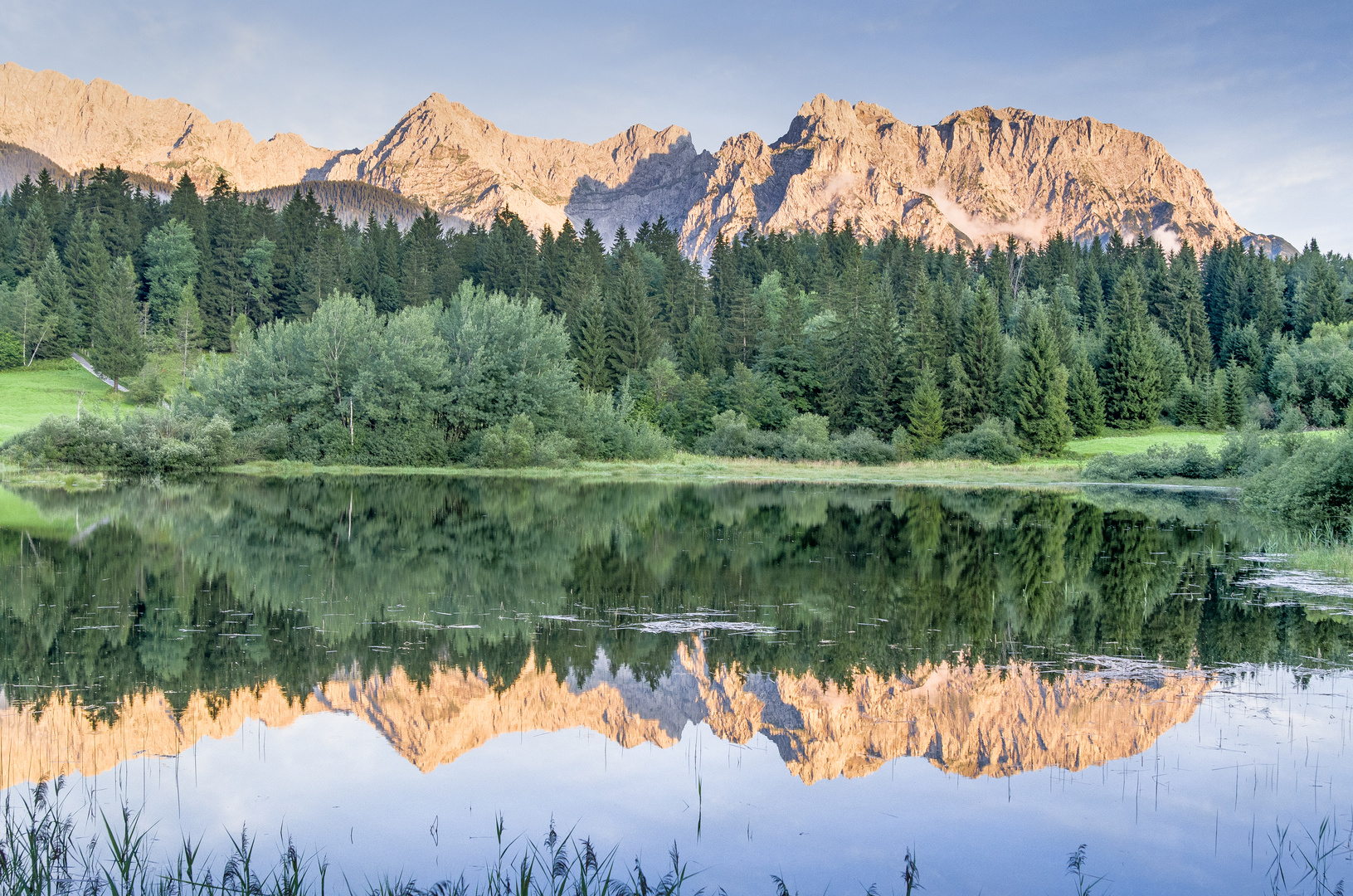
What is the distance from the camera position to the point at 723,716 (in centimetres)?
1012

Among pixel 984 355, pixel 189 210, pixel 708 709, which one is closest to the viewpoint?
pixel 708 709

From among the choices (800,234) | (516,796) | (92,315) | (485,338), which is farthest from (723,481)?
(800,234)

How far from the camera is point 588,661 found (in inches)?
476

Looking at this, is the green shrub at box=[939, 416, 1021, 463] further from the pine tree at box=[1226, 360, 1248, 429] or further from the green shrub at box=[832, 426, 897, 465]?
the pine tree at box=[1226, 360, 1248, 429]

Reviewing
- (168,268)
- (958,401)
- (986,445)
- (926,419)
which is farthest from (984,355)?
(168,268)

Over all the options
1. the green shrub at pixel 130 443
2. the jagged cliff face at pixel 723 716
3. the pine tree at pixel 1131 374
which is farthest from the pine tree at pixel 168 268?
the jagged cliff face at pixel 723 716

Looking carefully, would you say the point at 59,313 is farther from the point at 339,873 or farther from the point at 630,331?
the point at 339,873

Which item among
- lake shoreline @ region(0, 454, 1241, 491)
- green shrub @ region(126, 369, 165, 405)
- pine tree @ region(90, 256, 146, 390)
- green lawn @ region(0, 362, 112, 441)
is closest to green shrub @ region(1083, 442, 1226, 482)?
lake shoreline @ region(0, 454, 1241, 491)

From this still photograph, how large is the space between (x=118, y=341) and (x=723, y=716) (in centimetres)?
9213

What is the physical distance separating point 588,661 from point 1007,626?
6.55 m

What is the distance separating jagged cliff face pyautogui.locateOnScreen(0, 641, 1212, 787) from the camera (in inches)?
346

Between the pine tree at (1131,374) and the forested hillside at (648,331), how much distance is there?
0.22 m

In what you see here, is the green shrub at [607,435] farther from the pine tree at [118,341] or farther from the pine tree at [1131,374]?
the pine tree at [1131,374]

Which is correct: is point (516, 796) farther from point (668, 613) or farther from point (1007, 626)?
point (1007, 626)
